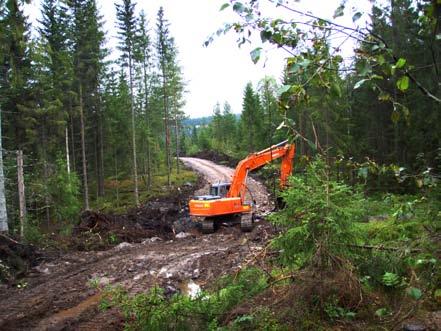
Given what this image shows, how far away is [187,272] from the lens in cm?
1245

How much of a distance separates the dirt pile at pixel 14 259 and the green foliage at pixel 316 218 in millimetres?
9074

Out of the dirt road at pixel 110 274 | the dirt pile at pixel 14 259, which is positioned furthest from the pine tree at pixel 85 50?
the dirt pile at pixel 14 259

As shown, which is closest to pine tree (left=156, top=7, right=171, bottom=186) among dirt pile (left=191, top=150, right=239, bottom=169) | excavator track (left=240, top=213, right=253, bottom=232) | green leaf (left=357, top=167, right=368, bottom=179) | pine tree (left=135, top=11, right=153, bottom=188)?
pine tree (left=135, top=11, right=153, bottom=188)

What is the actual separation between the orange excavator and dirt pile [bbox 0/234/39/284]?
21.7 feet

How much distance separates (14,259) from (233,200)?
8594 mm

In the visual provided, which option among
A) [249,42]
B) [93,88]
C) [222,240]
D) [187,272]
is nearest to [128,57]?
[93,88]

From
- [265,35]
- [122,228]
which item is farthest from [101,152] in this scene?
[265,35]

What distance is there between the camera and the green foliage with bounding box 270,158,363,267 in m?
5.02

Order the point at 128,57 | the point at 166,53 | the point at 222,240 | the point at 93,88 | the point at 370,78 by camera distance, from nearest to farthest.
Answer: the point at 370,78, the point at 222,240, the point at 128,57, the point at 93,88, the point at 166,53

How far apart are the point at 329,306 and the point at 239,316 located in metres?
1.09

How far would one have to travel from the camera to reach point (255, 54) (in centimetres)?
168

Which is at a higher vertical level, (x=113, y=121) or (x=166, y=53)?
(x=166, y=53)

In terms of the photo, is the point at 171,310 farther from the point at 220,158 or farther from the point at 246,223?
the point at 220,158

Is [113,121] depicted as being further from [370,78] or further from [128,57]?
[370,78]
